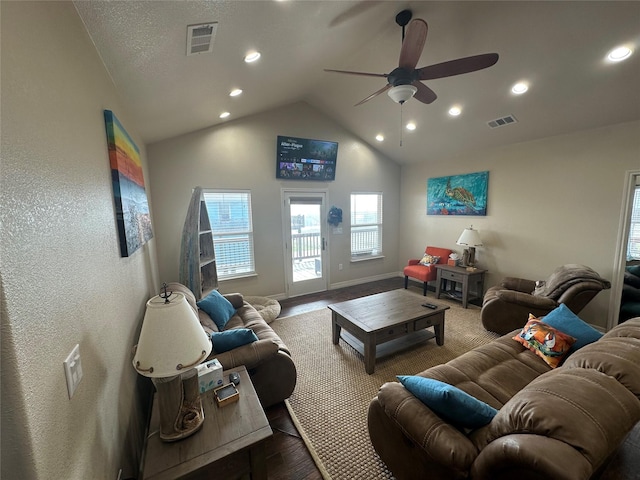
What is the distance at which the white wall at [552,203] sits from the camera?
122 inches

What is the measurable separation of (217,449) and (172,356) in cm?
49

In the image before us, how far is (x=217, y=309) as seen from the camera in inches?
107

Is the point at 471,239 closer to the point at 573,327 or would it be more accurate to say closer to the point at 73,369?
the point at 573,327

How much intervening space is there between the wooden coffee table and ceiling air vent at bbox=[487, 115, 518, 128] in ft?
8.81

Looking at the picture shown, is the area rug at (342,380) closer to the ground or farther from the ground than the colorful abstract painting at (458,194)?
closer to the ground

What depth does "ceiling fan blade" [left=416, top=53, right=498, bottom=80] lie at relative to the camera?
1.91 m

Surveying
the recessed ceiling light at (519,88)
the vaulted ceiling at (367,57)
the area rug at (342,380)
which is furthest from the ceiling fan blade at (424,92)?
the area rug at (342,380)

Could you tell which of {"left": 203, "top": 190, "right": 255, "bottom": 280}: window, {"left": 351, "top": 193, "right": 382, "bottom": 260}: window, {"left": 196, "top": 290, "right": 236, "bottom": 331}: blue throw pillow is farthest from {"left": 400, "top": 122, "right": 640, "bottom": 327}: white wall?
{"left": 196, "top": 290, "right": 236, "bottom": 331}: blue throw pillow

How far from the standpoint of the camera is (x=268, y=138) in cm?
423

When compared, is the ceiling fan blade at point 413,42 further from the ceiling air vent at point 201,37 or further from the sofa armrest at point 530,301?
the sofa armrest at point 530,301

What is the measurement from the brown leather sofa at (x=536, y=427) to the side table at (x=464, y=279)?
2.42 metres

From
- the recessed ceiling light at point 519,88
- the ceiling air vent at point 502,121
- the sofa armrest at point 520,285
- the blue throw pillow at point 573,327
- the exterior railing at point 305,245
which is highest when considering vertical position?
the recessed ceiling light at point 519,88

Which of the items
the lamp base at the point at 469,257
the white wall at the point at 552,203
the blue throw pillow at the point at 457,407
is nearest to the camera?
the blue throw pillow at the point at 457,407

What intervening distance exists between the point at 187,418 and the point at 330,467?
1.03 meters
